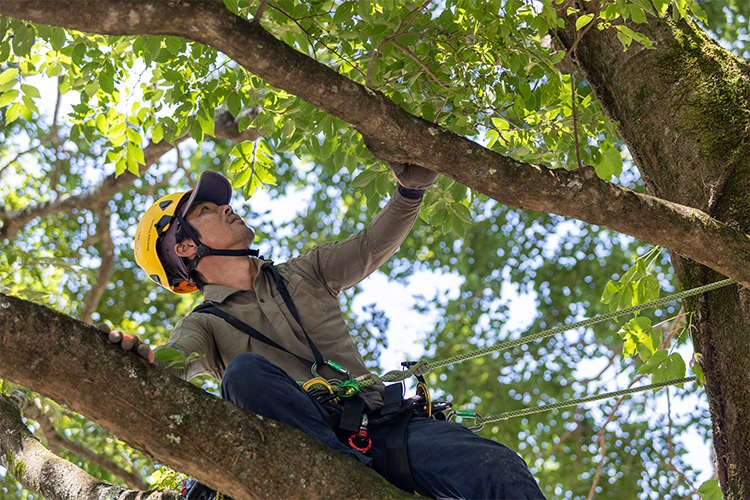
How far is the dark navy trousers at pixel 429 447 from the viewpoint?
199 centimetres

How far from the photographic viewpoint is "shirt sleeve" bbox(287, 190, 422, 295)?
2.87 m

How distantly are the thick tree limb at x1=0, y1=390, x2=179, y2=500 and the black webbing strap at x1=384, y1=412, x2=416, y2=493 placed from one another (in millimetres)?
809

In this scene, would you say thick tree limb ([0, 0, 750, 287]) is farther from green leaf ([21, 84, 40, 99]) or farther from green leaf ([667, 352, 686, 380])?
green leaf ([21, 84, 40, 99])

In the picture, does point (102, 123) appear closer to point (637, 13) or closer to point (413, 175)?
point (413, 175)

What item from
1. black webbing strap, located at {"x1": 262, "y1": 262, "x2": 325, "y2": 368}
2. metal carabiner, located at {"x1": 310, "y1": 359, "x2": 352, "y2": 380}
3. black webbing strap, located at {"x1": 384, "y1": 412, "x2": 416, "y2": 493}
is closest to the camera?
black webbing strap, located at {"x1": 384, "y1": 412, "x2": 416, "y2": 493}

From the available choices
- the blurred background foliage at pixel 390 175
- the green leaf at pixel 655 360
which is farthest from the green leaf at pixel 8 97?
the green leaf at pixel 655 360

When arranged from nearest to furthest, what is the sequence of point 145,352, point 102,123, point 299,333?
1. point 145,352
2. point 299,333
3. point 102,123

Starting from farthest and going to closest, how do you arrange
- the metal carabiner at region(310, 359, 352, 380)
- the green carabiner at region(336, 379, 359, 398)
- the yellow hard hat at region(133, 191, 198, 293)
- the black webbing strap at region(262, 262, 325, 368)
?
the yellow hard hat at region(133, 191, 198, 293), the black webbing strap at region(262, 262, 325, 368), the metal carabiner at region(310, 359, 352, 380), the green carabiner at region(336, 379, 359, 398)

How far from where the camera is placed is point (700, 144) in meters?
2.70

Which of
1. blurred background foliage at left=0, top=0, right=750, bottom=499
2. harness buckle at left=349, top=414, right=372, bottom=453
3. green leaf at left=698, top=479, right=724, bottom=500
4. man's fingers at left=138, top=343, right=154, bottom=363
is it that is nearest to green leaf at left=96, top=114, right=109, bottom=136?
blurred background foliage at left=0, top=0, right=750, bottom=499

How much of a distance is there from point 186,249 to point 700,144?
2.41m

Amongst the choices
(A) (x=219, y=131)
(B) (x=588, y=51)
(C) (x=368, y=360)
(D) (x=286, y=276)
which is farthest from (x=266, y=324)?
(C) (x=368, y=360)

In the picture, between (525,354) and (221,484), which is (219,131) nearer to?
(221,484)

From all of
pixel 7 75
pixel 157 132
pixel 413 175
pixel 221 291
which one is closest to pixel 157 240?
pixel 221 291
